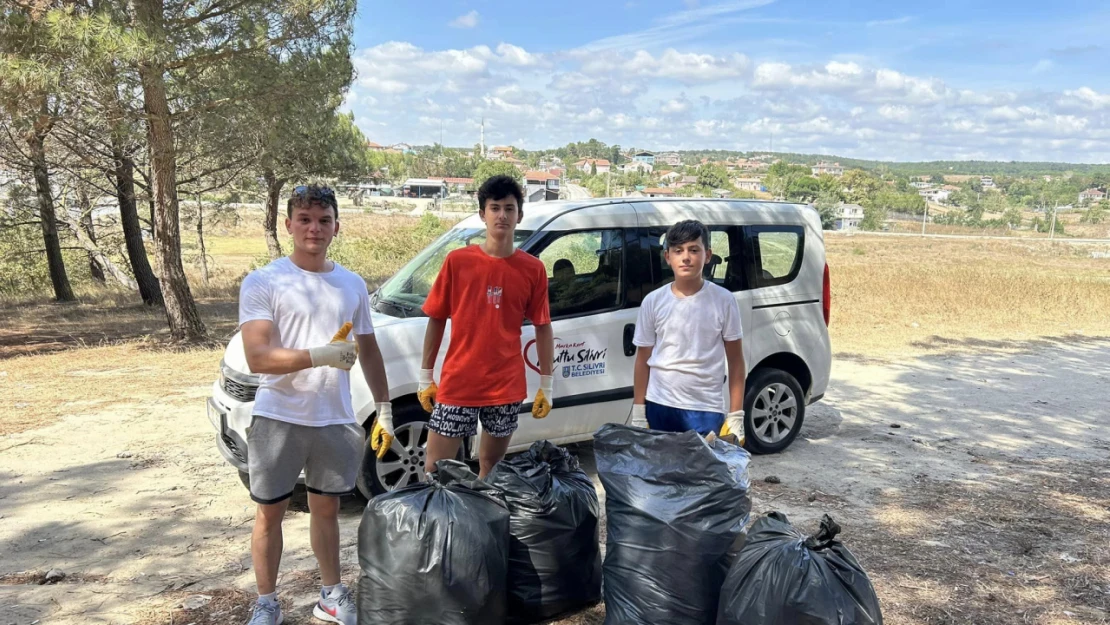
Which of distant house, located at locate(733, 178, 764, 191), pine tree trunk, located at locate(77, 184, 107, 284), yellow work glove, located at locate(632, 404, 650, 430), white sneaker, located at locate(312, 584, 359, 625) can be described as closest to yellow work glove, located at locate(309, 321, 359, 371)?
white sneaker, located at locate(312, 584, 359, 625)

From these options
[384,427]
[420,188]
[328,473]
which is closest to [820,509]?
[384,427]

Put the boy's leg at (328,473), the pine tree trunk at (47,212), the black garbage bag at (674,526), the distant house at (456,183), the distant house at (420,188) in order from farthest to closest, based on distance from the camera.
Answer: the distant house at (420,188)
the distant house at (456,183)
the pine tree trunk at (47,212)
the boy's leg at (328,473)
the black garbage bag at (674,526)

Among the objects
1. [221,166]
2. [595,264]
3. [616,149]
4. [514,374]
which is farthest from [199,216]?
[616,149]

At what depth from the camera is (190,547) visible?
414cm

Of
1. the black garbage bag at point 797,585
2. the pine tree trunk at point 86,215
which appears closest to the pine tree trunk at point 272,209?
the pine tree trunk at point 86,215

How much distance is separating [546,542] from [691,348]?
3.52ft

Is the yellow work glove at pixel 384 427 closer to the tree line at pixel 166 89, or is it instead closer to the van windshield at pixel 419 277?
the van windshield at pixel 419 277

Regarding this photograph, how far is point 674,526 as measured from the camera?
2867 mm

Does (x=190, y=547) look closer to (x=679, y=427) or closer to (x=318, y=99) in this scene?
(x=679, y=427)

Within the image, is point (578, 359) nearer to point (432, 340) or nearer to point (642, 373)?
point (642, 373)

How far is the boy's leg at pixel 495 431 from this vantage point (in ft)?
11.7

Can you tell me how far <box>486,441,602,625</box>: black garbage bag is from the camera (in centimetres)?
315

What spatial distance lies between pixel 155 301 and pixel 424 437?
12.6 meters

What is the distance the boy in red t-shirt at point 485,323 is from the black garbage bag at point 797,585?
4.34 feet
